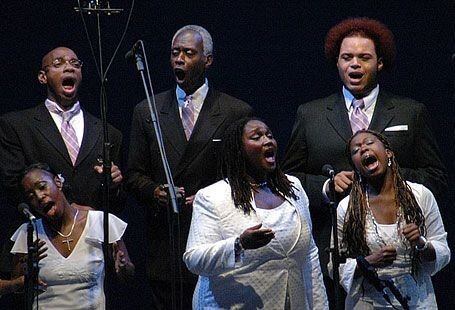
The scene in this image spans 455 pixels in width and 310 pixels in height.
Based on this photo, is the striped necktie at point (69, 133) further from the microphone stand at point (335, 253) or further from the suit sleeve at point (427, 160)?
the suit sleeve at point (427, 160)

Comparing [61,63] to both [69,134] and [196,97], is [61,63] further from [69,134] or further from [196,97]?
[196,97]

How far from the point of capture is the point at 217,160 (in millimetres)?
6176

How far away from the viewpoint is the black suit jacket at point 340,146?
612cm

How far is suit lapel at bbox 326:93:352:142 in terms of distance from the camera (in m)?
6.19

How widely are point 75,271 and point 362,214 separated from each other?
4.77ft

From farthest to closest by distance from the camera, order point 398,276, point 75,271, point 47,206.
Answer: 1. point 47,206
2. point 75,271
3. point 398,276

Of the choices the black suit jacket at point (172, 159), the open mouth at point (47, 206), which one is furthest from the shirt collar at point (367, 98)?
the open mouth at point (47, 206)

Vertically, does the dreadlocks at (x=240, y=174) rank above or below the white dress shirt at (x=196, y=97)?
below

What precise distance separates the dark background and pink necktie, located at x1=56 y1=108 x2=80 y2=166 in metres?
0.91

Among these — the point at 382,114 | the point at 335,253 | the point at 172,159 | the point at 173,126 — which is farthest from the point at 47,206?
the point at 382,114

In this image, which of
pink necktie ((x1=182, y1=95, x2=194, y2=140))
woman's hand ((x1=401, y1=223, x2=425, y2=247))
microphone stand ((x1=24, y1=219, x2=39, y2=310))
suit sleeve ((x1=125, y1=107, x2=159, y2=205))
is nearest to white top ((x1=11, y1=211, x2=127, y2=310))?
microphone stand ((x1=24, y1=219, x2=39, y2=310))

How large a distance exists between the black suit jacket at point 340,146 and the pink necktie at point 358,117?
4 cm

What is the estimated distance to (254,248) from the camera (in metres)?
5.06

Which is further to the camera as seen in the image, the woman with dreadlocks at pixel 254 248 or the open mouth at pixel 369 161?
the open mouth at pixel 369 161
